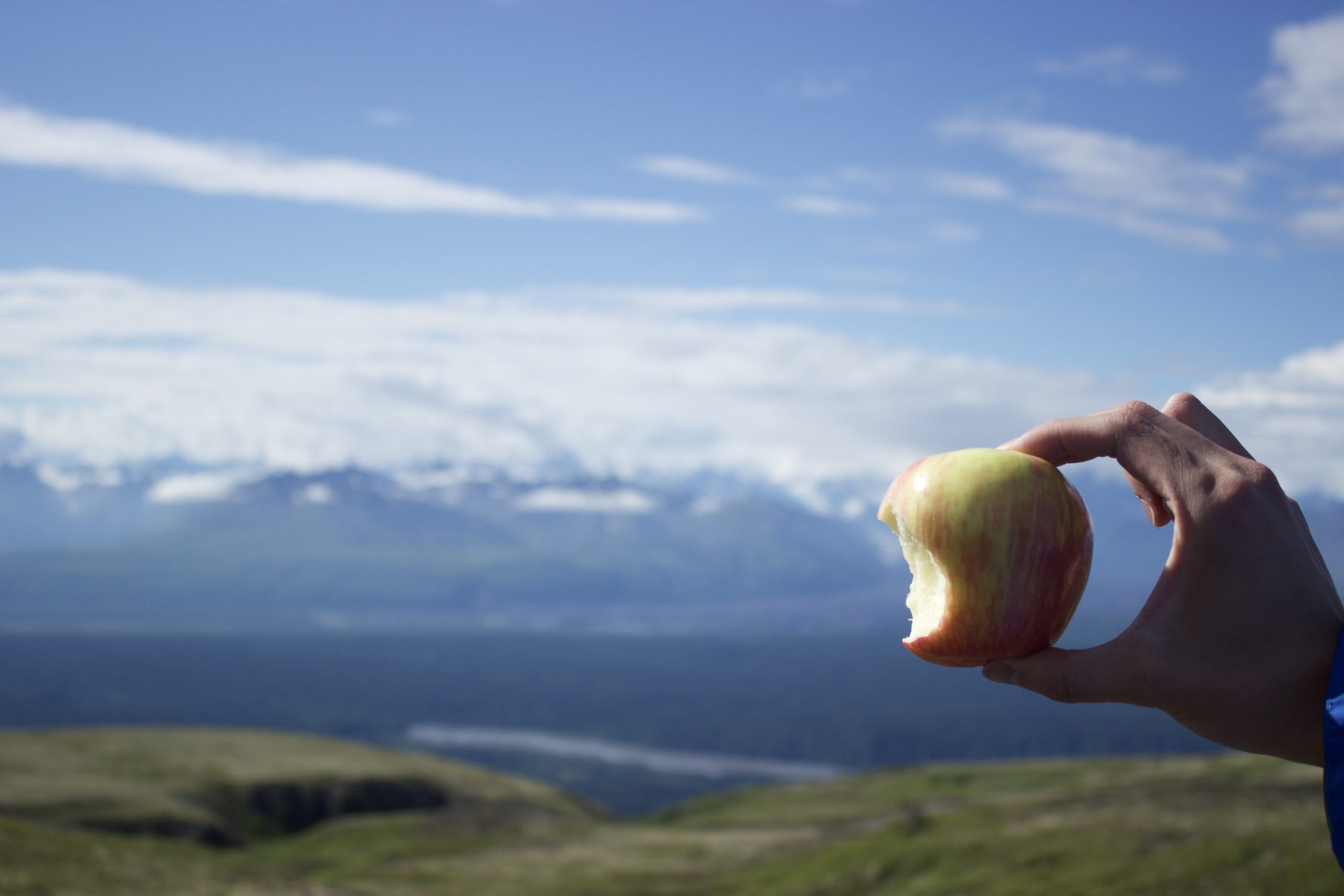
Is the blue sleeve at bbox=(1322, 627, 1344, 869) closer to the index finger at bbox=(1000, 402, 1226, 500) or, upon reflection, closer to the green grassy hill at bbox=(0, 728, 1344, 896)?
the index finger at bbox=(1000, 402, 1226, 500)

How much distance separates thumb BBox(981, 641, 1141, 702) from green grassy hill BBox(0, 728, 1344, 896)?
90.8 feet

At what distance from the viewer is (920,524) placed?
5523 millimetres

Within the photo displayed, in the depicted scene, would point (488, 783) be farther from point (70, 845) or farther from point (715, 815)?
point (70, 845)

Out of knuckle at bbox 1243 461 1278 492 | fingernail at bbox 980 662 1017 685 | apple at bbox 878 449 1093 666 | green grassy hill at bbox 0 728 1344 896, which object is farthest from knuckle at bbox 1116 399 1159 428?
green grassy hill at bbox 0 728 1344 896

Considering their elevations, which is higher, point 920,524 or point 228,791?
point 920,524

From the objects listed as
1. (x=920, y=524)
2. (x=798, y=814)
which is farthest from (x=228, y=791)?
(x=920, y=524)

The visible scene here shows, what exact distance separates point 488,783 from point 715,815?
29.8 meters

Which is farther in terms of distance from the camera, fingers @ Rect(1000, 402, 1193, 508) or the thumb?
the thumb

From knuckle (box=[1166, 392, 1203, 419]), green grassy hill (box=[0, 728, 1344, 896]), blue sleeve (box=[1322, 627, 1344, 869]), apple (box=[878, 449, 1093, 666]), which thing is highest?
knuckle (box=[1166, 392, 1203, 419])

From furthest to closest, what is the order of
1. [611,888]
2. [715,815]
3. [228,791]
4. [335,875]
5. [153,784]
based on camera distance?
[715,815], [228,791], [153,784], [335,875], [611,888]

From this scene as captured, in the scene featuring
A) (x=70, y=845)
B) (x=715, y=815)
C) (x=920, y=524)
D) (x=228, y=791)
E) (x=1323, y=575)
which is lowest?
(x=715, y=815)

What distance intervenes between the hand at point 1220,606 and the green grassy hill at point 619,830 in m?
27.7

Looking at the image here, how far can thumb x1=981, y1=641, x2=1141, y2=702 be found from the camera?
4.58 m

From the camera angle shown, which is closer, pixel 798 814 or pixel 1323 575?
pixel 1323 575
